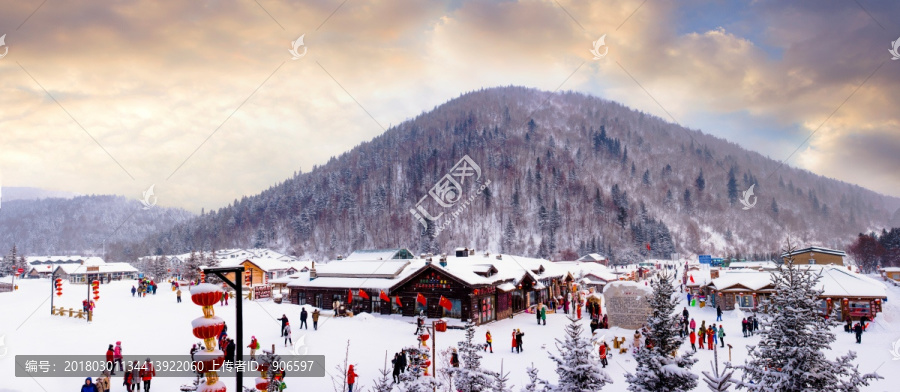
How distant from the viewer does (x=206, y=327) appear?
6.67 m

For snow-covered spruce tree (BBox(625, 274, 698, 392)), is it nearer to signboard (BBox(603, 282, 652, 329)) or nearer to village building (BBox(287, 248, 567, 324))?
signboard (BBox(603, 282, 652, 329))

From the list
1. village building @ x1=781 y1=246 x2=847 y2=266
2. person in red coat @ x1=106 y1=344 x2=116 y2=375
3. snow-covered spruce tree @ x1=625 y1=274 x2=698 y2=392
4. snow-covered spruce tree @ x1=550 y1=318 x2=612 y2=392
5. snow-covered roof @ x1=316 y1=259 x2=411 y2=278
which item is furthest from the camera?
village building @ x1=781 y1=246 x2=847 y2=266

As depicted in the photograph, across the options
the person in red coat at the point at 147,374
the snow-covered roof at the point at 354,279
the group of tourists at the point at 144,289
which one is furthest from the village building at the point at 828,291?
the group of tourists at the point at 144,289

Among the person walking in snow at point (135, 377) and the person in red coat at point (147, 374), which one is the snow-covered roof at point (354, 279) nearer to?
the person in red coat at point (147, 374)

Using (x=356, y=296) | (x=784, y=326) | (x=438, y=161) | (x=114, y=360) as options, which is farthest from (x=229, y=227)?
(x=784, y=326)

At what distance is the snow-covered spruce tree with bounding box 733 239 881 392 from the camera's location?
9305 mm

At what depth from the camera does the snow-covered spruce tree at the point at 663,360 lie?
9.82 m

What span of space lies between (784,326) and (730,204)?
636 feet

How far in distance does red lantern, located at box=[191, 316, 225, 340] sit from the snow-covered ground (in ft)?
38.4

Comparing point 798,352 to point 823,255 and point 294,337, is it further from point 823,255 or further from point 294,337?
point 823,255

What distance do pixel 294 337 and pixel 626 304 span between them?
19694mm

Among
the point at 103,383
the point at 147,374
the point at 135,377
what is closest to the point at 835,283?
the point at 147,374

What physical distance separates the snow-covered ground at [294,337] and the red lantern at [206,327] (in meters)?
11.7

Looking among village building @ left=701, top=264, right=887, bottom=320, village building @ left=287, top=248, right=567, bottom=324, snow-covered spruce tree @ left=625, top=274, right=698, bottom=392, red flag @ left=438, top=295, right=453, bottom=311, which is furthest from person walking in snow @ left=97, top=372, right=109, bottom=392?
village building @ left=701, top=264, right=887, bottom=320
